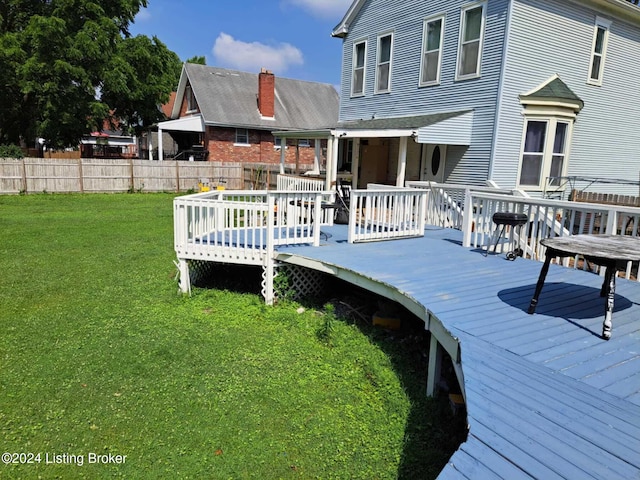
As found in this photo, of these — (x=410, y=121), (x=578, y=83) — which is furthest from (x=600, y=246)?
(x=578, y=83)

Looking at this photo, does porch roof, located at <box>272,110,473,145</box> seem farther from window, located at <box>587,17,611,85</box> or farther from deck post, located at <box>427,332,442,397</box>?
deck post, located at <box>427,332,442,397</box>

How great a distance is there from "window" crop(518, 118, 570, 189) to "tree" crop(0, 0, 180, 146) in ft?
69.3

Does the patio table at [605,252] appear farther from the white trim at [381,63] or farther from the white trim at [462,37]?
the white trim at [381,63]

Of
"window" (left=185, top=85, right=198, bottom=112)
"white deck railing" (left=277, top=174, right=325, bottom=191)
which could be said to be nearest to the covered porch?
"white deck railing" (left=277, top=174, right=325, bottom=191)

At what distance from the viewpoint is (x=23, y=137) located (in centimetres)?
2711

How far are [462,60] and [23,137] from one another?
2638 cm

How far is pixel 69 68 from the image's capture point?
22078 mm

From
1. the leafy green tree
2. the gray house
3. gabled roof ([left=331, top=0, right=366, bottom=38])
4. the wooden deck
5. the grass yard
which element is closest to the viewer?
the wooden deck

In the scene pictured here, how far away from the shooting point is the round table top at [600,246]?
369 centimetres

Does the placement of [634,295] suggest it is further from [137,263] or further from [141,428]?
[137,263]

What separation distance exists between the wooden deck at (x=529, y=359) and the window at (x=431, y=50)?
7.57 meters

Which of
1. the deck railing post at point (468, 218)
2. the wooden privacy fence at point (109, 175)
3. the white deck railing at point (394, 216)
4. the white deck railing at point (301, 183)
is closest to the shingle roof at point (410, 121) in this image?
the white deck railing at point (301, 183)

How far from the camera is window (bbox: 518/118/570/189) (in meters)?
Result: 11.5

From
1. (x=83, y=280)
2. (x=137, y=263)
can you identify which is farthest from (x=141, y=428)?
(x=137, y=263)
